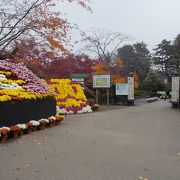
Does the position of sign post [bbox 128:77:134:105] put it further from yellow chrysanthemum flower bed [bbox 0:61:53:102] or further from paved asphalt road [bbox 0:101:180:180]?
paved asphalt road [bbox 0:101:180:180]

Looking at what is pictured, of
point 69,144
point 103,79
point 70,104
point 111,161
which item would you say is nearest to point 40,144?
point 69,144

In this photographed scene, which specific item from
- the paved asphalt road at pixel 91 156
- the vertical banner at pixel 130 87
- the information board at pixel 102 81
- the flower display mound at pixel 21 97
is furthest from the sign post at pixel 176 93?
the paved asphalt road at pixel 91 156

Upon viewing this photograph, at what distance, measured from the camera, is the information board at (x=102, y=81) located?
28.1 metres

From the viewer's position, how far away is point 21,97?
34.8 feet

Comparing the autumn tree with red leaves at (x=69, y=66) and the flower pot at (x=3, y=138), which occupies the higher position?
the autumn tree with red leaves at (x=69, y=66)

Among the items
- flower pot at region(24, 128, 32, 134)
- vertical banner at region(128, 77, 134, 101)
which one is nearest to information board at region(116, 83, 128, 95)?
vertical banner at region(128, 77, 134, 101)

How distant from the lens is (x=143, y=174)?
6.11m

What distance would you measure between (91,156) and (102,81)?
20964mm

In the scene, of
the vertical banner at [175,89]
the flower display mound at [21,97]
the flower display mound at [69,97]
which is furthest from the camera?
the vertical banner at [175,89]

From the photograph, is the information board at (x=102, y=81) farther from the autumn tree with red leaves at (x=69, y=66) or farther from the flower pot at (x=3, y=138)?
the flower pot at (x=3, y=138)

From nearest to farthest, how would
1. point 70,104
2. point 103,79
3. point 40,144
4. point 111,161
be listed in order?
1. point 111,161
2. point 40,144
3. point 70,104
4. point 103,79

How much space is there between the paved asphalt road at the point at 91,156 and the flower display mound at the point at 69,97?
25.7 feet

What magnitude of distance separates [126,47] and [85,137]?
6738 cm

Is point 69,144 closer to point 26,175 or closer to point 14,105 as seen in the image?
point 14,105
